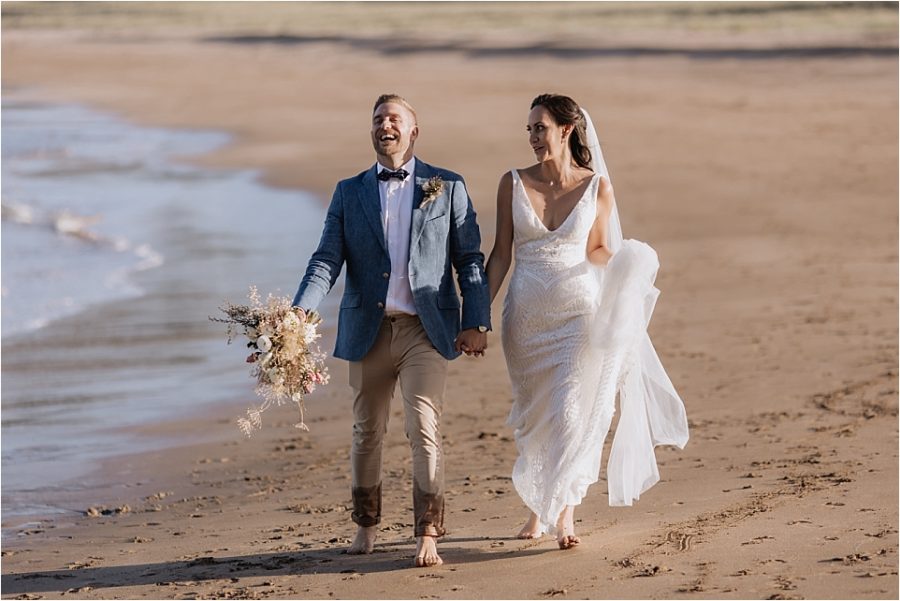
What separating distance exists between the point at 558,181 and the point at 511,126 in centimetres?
2097

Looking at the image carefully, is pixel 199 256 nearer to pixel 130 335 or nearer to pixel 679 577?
pixel 130 335

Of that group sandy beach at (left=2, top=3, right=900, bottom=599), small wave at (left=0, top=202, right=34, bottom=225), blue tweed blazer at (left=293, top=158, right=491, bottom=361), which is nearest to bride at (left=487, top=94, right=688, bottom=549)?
blue tweed blazer at (left=293, top=158, right=491, bottom=361)

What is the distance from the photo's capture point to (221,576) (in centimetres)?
609

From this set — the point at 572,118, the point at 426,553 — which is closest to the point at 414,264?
the point at 572,118

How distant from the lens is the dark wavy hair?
6152 mm

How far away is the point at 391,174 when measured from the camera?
609cm

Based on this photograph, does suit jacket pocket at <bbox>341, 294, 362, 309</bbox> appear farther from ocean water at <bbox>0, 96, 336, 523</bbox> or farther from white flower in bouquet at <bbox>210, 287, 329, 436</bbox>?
ocean water at <bbox>0, 96, 336, 523</bbox>

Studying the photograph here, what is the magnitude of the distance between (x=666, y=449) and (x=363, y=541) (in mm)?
2449

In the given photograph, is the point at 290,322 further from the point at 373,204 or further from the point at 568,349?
the point at 568,349

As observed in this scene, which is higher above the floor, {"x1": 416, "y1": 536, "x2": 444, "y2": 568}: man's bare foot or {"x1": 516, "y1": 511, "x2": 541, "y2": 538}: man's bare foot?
{"x1": 516, "y1": 511, "x2": 541, "y2": 538}: man's bare foot

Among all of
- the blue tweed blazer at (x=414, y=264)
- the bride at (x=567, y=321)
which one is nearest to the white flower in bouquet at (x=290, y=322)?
the blue tweed blazer at (x=414, y=264)

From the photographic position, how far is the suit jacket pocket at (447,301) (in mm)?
6051

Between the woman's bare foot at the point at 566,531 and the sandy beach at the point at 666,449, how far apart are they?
0.06 meters

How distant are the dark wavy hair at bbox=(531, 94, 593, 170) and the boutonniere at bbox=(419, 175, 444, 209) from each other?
0.54m
